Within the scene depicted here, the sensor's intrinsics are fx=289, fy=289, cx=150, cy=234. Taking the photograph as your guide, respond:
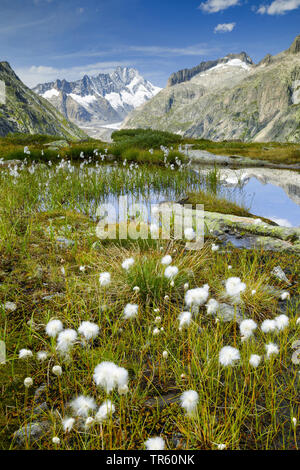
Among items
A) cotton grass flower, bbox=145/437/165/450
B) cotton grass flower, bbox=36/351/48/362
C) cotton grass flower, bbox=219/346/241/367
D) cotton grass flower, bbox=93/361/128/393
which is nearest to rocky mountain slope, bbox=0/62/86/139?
cotton grass flower, bbox=36/351/48/362

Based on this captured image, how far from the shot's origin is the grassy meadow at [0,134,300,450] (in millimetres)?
2045

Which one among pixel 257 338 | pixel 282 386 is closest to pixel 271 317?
pixel 257 338

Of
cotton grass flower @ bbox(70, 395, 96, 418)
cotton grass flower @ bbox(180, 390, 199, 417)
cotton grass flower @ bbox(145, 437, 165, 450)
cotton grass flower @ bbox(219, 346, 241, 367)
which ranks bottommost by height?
cotton grass flower @ bbox(145, 437, 165, 450)

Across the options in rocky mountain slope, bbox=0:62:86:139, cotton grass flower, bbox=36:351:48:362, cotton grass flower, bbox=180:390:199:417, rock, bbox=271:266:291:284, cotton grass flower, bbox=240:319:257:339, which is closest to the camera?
cotton grass flower, bbox=180:390:199:417

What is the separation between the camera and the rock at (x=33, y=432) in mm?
1999

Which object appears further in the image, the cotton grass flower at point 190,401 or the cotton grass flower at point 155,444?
the cotton grass flower at point 190,401

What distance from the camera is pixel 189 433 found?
6.64ft

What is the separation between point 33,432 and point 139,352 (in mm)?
1124

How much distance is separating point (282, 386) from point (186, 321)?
3.21ft

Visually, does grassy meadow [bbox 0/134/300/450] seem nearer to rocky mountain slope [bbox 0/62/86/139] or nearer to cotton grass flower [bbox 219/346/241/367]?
cotton grass flower [bbox 219/346/241/367]

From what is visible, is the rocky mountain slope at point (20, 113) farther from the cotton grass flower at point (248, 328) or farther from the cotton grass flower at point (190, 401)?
the cotton grass flower at point (190, 401)

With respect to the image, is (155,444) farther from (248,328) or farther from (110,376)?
(248,328)

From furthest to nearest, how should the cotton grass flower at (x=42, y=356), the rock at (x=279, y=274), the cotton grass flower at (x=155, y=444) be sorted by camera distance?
the rock at (x=279, y=274) → the cotton grass flower at (x=42, y=356) → the cotton grass flower at (x=155, y=444)

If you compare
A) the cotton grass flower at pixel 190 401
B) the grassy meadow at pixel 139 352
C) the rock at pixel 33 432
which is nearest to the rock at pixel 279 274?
the grassy meadow at pixel 139 352
